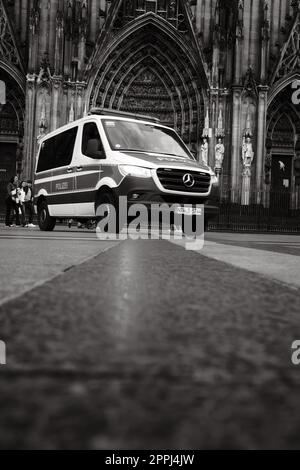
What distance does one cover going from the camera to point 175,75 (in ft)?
74.5

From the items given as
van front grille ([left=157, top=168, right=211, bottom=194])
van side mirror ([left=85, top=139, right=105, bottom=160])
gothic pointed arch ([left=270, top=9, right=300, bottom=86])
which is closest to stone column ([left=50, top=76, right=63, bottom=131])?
gothic pointed arch ([left=270, top=9, right=300, bottom=86])

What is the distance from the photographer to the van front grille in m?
6.69

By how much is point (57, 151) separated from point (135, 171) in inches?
93.4

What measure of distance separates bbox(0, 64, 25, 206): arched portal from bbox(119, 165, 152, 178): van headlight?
52.0 feet

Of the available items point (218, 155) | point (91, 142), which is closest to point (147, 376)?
point (91, 142)

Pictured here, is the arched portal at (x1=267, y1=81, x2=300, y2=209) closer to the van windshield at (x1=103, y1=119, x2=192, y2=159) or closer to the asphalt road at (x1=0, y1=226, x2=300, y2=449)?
the van windshield at (x1=103, y1=119, x2=192, y2=159)

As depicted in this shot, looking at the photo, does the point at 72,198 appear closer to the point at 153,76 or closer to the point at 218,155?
the point at 218,155

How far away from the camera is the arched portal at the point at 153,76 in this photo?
21.7 metres

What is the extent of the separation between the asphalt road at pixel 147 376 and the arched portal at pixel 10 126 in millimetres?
21427

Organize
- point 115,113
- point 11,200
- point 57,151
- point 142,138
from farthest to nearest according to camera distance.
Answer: point 11,200
point 57,151
point 115,113
point 142,138

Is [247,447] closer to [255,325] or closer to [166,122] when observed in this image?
[255,325]

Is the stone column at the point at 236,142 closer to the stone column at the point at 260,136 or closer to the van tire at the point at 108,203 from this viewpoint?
the stone column at the point at 260,136
